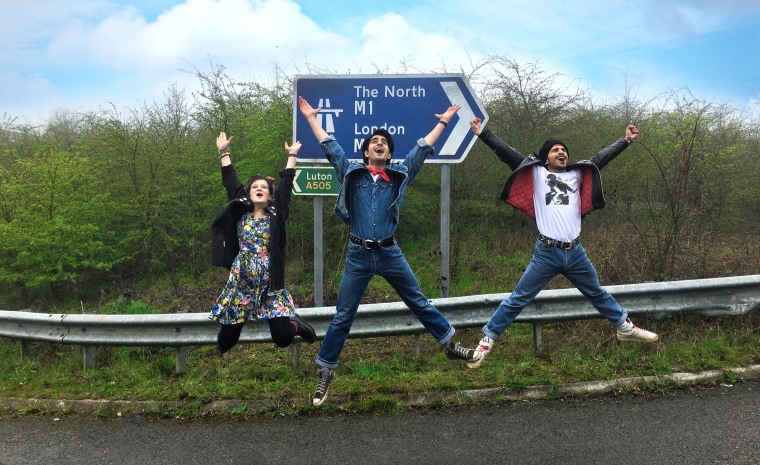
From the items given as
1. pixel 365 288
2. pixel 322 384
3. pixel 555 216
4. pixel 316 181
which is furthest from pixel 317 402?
pixel 555 216

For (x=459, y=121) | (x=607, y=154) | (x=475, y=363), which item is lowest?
(x=475, y=363)

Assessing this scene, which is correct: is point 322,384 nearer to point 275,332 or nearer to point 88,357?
point 275,332

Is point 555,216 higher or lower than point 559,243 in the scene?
higher

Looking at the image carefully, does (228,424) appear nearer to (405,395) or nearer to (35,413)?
(405,395)

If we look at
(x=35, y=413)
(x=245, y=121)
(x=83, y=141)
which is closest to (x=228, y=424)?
(x=35, y=413)

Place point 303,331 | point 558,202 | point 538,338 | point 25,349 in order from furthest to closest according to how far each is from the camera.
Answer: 1. point 25,349
2. point 538,338
3. point 303,331
4. point 558,202

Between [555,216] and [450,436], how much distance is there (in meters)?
1.88

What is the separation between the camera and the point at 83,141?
1355 centimetres

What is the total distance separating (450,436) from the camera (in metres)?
3.26

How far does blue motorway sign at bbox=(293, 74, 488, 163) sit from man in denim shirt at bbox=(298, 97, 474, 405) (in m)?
0.79

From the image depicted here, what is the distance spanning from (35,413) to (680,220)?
21.5ft

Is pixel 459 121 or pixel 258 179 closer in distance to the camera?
pixel 258 179

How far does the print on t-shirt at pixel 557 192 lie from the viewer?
3.95 meters

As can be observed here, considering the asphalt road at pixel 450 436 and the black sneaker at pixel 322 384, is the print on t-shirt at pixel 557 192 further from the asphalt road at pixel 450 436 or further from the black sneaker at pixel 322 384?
the black sneaker at pixel 322 384
